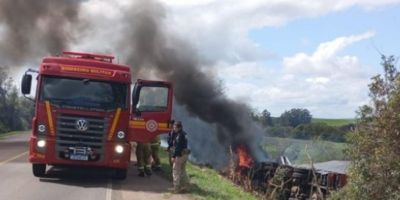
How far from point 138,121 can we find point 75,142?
86.6 inches

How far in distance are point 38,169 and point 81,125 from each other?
1.81m

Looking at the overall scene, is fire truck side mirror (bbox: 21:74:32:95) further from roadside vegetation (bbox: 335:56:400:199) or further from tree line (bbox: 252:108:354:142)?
tree line (bbox: 252:108:354:142)

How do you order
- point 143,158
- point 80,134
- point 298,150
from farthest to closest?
point 298,150, point 143,158, point 80,134

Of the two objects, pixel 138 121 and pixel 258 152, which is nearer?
pixel 138 121

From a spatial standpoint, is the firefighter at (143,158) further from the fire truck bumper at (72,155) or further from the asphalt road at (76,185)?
the fire truck bumper at (72,155)

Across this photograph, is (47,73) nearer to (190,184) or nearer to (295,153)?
(190,184)

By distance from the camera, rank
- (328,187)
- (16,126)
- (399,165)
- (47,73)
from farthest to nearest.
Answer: (16,126)
(328,187)
(47,73)
(399,165)

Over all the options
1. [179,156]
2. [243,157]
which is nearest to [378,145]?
[179,156]

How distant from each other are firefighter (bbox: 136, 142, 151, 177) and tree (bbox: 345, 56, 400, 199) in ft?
17.6

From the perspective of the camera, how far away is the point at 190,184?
45.4 feet

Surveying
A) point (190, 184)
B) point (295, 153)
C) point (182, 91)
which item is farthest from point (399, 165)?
point (182, 91)

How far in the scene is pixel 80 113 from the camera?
43.9ft

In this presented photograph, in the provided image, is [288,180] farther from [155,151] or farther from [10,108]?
[10,108]

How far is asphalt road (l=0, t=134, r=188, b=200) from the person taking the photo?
1177 centimetres
